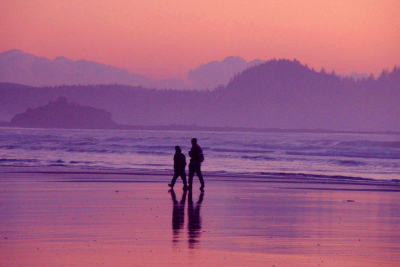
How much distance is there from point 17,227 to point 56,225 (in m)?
0.74

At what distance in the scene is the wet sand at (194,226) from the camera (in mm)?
9172

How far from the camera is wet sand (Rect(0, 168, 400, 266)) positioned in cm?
917

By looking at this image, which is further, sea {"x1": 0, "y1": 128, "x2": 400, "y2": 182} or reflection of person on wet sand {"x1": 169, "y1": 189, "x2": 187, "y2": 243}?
sea {"x1": 0, "y1": 128, "x2": 400, "y2": 182}

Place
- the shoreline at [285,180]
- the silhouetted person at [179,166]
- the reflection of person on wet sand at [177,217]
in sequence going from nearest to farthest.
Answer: the reflection of person on wet sand at [177,217], the silhouetted person at [179,166], the shoreline at [285,180]

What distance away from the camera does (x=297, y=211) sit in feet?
49.8

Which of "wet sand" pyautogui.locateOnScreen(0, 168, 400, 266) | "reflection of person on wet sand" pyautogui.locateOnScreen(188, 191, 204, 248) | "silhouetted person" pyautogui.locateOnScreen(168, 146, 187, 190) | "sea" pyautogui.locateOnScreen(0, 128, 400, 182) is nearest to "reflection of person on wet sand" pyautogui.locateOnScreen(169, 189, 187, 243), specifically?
"wet sand" pyautogui.locateOnScreen(0, 168, 400, 266)

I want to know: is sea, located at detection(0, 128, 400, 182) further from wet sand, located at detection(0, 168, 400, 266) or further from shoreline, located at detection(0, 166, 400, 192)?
wet sand, located at detection(0, 168, 400, 266)

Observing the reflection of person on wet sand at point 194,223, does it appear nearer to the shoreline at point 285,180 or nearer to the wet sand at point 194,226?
the wet sand at point 194,226

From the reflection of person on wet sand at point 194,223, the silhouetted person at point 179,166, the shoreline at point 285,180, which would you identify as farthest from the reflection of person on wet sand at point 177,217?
the shoreline at point 285,180

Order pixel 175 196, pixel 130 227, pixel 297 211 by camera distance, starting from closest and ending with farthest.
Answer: pixel 130 227 → pixel 297 211 → pixel 175 196

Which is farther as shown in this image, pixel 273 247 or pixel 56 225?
pixel 56 225

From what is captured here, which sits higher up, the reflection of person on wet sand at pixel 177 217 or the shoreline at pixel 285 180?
the reflection of person on wet sand at pixel 177 217

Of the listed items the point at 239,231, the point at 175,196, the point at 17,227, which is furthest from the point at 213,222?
the point at 175,196

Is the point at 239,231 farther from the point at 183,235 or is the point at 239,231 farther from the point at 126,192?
the point at 126,192
